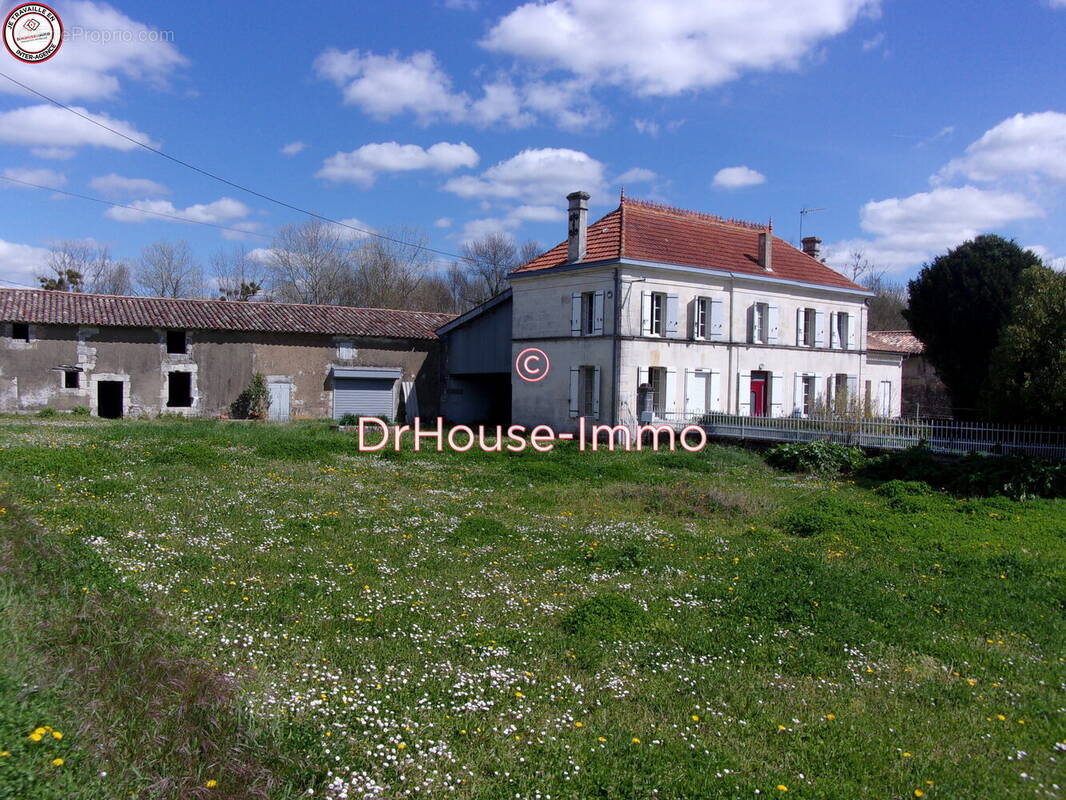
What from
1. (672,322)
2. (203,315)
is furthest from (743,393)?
(203,315)

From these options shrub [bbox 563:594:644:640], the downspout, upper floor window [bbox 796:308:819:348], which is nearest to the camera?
shrub [bbox 563:594:644:640]

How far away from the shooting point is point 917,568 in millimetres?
10211

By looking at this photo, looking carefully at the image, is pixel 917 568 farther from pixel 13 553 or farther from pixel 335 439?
pixel 335 439

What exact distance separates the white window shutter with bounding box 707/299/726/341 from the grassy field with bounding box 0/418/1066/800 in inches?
549

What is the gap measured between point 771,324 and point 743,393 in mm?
2944

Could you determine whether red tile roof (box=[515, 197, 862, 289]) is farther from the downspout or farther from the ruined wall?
the ruined wall

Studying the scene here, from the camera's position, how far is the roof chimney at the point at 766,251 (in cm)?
2938

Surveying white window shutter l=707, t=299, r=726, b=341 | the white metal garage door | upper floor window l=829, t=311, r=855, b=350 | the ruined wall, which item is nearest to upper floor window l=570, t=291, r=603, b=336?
white window shutter l=707, t=299, r=726, b=341

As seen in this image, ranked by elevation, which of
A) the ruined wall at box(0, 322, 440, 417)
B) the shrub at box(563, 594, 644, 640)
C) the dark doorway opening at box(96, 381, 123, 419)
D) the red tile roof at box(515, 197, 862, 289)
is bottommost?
the shrub at box(563, 594, 644, 640)

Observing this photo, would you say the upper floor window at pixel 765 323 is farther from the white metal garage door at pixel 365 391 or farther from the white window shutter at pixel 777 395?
the white metal garage door at pixel 365 391

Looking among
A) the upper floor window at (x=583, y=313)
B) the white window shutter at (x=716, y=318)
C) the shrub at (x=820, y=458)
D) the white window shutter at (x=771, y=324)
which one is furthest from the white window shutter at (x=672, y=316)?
the shrub at (x=820, y=458)

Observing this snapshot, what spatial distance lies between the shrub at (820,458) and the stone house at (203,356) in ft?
58.2

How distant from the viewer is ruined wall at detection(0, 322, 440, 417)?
2744 cm

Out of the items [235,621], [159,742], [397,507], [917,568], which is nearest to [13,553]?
[235,621]
